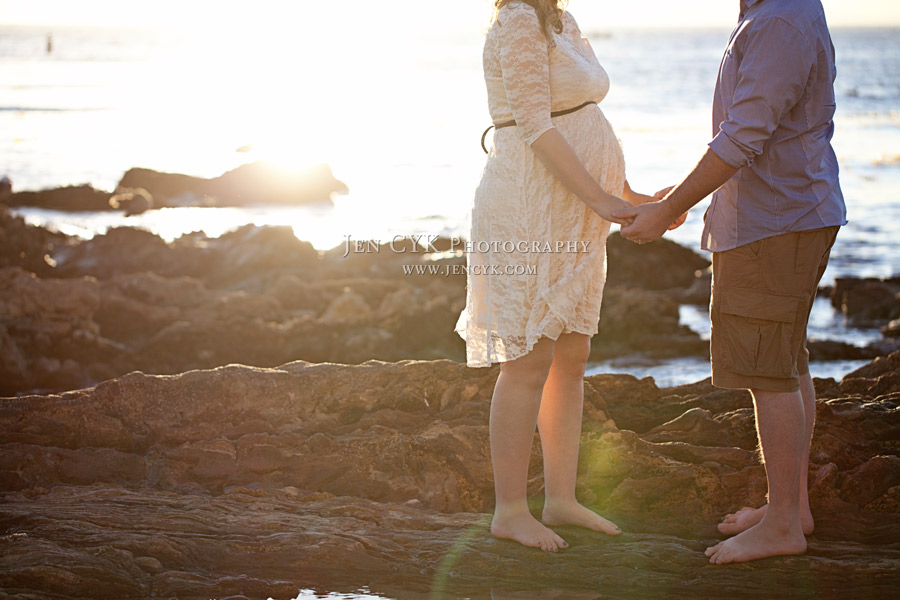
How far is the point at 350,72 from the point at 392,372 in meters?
63.9

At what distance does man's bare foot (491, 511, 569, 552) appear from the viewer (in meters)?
3.30

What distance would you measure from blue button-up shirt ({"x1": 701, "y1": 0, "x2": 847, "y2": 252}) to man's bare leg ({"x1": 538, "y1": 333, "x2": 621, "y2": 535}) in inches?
27.2

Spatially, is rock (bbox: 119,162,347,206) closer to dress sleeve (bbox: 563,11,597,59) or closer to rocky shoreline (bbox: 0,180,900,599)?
rocky shoreline (bbox: 0,180,900,599)

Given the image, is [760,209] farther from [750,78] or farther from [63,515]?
[63,515]

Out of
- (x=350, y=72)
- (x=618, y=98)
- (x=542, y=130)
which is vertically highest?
(x=350, y=72)

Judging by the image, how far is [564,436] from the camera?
3.51 m

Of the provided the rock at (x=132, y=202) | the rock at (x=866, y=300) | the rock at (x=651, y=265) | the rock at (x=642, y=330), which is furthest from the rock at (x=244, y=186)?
the rock at (x=866, y=300)

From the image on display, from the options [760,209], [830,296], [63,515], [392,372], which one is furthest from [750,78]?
[830,296]

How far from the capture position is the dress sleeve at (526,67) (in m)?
3.13

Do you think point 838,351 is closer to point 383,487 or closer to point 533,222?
point 383,487

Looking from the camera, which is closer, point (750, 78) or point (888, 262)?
point (750, 78)

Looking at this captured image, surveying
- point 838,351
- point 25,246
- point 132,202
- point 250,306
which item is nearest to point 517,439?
point 250,306

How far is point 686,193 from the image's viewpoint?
3.18 metres

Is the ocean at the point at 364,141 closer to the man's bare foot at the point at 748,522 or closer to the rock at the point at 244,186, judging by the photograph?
the rock at the point at 244,186
